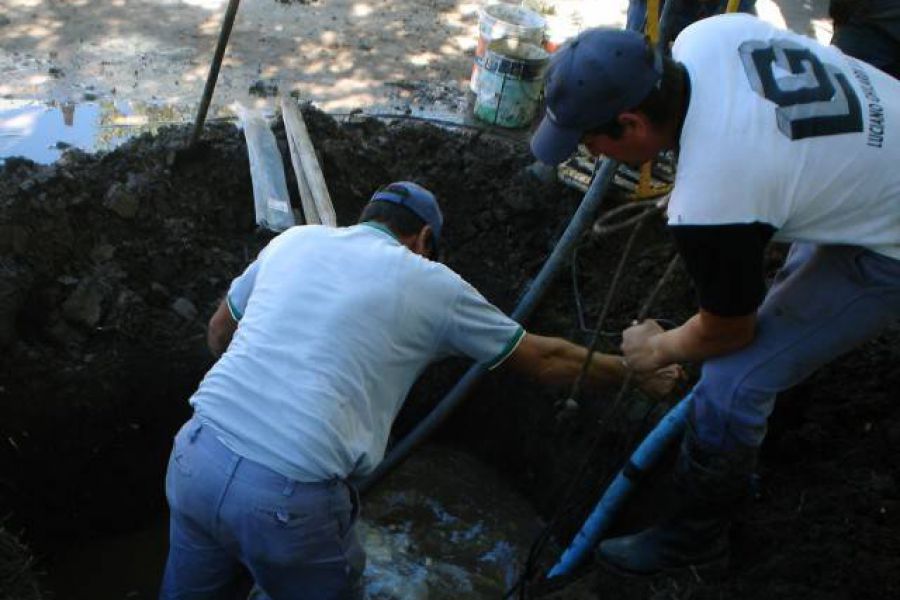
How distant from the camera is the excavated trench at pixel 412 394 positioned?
102 inches

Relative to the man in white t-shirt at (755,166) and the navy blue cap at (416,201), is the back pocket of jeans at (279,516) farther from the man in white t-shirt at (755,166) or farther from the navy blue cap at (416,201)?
the man in white t-shirt at (755,166)

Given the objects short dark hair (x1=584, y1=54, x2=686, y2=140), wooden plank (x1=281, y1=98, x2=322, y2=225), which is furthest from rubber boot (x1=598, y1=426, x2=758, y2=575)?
wooden plank (x1=281, y1=98, x2=322, y2=225)

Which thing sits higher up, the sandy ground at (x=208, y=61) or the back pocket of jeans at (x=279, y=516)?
the back pocket of jeans at (x=279, y=516)

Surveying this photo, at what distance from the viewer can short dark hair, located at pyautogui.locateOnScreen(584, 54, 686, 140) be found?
183 cm

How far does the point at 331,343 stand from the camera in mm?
2023

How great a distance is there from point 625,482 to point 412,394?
4.83 feet

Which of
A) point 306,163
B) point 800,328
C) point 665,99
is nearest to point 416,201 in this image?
point 665,99

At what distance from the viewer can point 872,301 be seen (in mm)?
2068

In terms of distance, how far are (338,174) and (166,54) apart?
2.57 metres

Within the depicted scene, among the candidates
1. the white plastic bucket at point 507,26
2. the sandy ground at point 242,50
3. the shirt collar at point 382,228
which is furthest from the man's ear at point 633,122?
the sandy ground at point 242,50

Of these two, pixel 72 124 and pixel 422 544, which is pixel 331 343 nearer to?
pixel 422 544

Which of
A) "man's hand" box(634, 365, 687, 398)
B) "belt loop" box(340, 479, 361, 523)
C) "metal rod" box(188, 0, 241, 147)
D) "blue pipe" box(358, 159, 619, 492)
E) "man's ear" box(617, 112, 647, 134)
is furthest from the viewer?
"metal rod" box(188, 0, 241, 147)

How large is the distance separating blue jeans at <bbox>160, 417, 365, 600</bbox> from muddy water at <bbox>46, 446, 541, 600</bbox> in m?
1.21

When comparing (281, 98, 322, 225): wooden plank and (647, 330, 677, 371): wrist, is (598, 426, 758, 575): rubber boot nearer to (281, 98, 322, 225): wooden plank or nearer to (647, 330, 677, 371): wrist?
(647, 330, 677, 371): wrist
